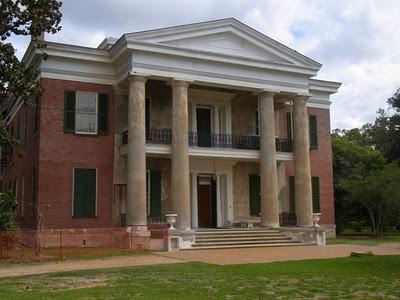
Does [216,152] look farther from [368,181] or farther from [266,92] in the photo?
[368,181]

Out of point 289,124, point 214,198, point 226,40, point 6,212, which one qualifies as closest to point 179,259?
point 6,212

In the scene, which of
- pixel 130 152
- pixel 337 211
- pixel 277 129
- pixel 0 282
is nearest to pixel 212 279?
pixel 0 282

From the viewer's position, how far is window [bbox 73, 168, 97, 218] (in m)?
23.4

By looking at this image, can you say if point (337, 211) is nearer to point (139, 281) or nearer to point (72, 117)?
point (72, 117)

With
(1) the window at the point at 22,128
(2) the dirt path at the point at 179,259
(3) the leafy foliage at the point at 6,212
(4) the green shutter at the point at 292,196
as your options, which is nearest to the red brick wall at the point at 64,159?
(3) the leafy foliage at the point at 6,212

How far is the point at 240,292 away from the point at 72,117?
Result: 15.5 m

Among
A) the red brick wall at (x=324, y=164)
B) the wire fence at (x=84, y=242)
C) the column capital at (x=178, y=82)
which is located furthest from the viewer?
the red brick wall at (x=324, y=164)

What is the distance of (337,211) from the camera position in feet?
124

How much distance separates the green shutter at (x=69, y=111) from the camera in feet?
77.1

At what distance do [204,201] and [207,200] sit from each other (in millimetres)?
162

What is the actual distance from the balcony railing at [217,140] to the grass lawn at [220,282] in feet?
35.8

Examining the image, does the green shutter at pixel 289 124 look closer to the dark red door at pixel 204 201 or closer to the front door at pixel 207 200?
the front door at pixel 207 200

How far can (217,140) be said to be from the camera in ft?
87.2

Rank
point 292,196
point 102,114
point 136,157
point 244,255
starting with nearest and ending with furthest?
point 244,255
point 136,157
point 102,114
point 292,196
